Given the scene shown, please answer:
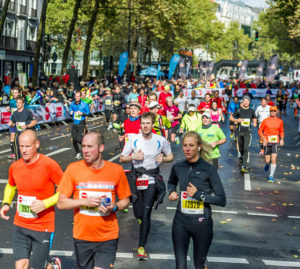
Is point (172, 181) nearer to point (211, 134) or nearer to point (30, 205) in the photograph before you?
point (30, 205)

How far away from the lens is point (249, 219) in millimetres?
10219

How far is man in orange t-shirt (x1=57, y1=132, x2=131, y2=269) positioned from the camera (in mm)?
5176

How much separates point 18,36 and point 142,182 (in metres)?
49.9

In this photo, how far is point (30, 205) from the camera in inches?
225

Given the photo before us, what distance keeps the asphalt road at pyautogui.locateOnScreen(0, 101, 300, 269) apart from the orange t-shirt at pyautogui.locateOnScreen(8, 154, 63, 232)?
1.55 meters

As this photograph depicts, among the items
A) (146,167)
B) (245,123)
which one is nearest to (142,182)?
(146,167)

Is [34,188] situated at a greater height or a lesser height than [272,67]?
lesser

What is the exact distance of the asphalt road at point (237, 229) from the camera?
766 centimetres

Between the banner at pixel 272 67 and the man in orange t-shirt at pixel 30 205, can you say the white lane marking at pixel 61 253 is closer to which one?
the man in orange t-shirt at pixel 30 205

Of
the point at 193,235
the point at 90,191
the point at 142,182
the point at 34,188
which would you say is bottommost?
the point at 193,235

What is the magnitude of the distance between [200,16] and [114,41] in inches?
760

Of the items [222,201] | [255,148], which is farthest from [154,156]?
[255,148]

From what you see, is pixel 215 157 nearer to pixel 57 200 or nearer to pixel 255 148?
pixel 57 200

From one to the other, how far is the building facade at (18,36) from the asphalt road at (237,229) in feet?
125
